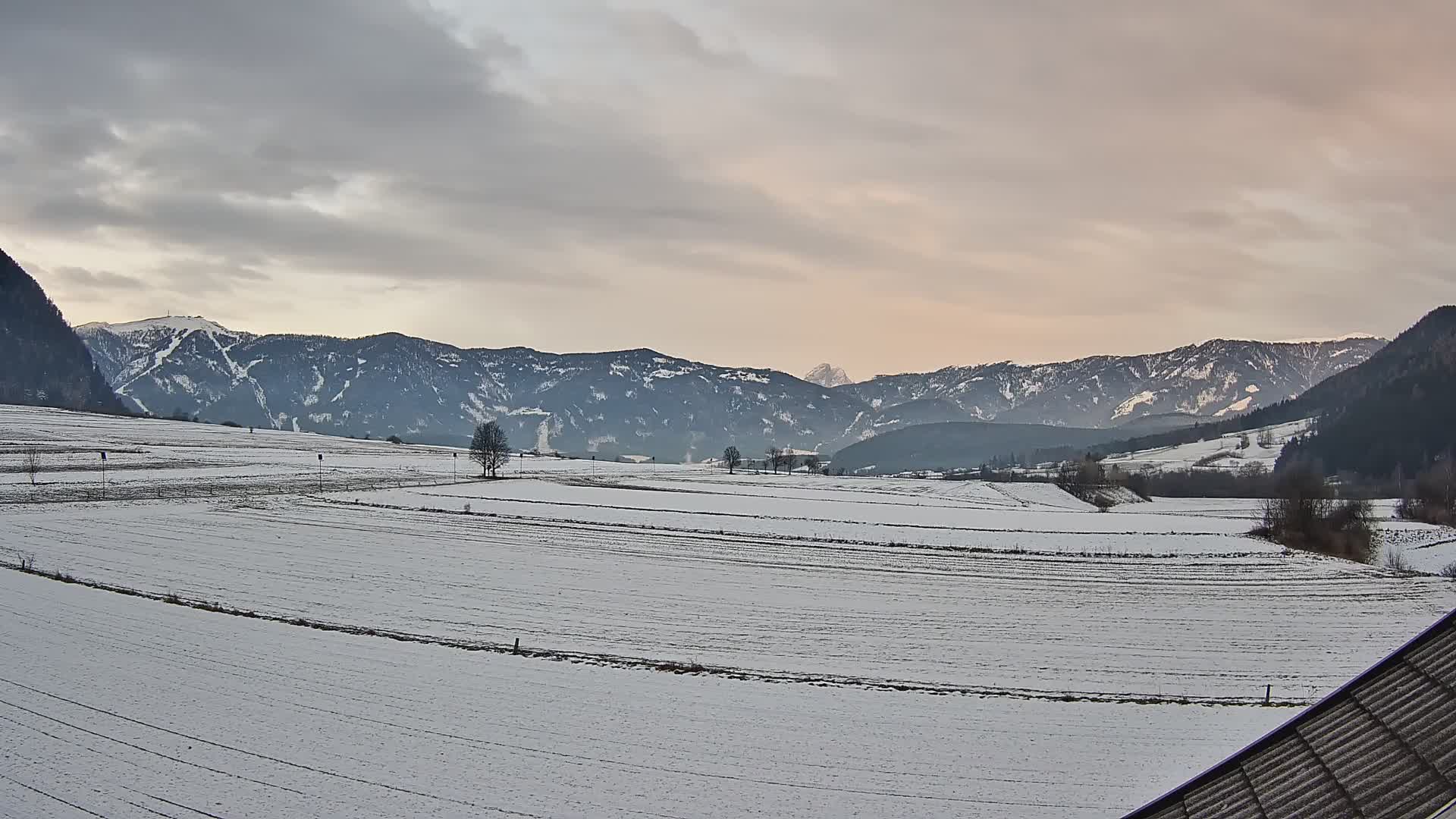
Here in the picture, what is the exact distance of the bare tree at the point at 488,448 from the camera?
385 feet

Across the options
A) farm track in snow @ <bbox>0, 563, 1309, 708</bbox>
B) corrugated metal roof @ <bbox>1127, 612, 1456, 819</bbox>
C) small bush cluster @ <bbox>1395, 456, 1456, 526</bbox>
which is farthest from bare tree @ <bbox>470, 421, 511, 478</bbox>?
corrugated metal roof @ <bbox>1127, 612, 1456, 819</bbox>

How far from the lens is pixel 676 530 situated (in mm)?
65188

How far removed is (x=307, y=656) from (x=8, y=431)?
13793cm

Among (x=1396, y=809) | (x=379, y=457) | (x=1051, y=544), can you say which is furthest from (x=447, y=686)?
(x=379, y=457)

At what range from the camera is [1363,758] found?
7.89m

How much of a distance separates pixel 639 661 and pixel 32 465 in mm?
85613

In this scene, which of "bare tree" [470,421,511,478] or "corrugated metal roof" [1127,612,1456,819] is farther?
"bare tree" [470,421,511,478]

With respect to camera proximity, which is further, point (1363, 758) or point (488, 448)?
point (488, 448)

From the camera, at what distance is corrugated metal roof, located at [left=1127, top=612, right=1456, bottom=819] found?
7.21m

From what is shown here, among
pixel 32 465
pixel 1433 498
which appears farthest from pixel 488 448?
pixel 1433 498

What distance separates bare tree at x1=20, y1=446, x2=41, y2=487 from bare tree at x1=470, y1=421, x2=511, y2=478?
46529 millimetres

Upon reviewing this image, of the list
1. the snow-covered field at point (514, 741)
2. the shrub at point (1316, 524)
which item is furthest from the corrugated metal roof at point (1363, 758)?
the shrub at point (1316, 524)

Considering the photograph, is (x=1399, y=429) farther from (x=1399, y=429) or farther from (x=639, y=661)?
(x=639, y=661)

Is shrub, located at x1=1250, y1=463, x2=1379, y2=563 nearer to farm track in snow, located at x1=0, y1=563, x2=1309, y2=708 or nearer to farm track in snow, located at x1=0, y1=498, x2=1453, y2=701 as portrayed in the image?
farm track in snow, located at x1=0, y1=498, x2=1453, y2=701
